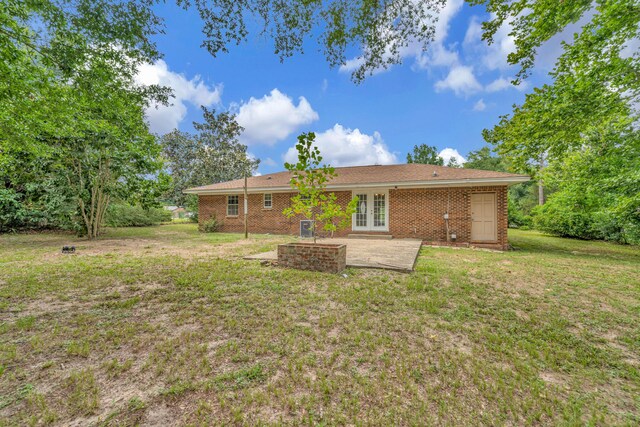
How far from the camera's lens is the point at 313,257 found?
18.5 feet

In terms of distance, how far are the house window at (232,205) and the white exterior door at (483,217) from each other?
39.1 ft

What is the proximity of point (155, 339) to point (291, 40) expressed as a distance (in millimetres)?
5083

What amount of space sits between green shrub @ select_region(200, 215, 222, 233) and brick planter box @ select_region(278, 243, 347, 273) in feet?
34.7

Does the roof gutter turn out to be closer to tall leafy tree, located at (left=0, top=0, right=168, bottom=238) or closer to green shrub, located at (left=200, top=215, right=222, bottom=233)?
green shrub, located at (left=200, top=215, right=222, bottom=233)

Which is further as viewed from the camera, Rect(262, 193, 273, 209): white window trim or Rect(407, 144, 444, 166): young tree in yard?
Rect(407, 144, 444, 166): young tree in yard

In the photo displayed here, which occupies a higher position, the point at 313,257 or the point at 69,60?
the point at 69,60

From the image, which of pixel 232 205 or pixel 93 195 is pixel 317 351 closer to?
pixel 93 195

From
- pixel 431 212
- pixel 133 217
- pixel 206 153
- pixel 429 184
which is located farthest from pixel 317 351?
pixel 206 153

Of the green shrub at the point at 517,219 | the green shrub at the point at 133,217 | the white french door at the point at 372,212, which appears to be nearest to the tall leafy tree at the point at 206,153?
the green shrub at the point at 133,217

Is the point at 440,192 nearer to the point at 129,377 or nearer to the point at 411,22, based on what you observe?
the point at 411,22

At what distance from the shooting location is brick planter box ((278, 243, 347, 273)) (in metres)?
5.45

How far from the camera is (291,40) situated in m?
4.78

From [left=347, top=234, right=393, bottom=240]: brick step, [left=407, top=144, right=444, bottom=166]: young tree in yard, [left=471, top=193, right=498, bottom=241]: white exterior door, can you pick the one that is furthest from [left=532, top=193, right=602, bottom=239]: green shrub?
[left=407, top=144, right=444, bottom=166]: young tree in yard

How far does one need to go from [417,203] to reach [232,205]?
1009 centimetres
